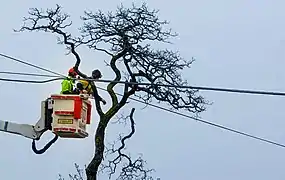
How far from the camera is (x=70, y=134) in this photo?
8594 millimetres

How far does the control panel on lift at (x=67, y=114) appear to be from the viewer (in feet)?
27.9

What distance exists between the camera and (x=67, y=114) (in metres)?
8.50

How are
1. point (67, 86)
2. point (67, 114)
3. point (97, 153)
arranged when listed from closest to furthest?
point (67, 114), point (67, 86), point (97, 153)

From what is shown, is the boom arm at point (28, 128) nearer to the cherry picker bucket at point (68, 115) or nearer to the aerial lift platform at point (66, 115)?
the aerial lift platform at point (66, 115)

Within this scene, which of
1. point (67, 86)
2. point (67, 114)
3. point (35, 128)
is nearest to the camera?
point (67, 114)

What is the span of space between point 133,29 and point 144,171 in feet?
11.1

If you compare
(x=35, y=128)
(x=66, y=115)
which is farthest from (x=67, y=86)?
(x=66, y=115)

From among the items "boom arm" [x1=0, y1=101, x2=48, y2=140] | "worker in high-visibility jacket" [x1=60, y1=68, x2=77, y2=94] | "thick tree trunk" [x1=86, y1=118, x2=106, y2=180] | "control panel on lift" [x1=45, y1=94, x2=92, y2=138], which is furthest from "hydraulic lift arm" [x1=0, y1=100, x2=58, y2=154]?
"thick tree trunk" [x1=86, y1=118, x2=106, y2=180]

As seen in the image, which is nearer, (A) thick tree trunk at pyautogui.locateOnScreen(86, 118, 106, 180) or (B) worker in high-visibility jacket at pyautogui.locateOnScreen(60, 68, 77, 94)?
(B) worker in high-visibility jacket at pyautogui.locateOnScreen(60, 68, 77, 94)

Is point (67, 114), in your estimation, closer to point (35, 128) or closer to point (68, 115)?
point (68, 115)

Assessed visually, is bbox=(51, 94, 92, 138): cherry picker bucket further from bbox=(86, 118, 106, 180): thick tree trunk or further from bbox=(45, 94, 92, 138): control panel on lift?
bbox=(86, 118, 106, 180): thick tree trunk

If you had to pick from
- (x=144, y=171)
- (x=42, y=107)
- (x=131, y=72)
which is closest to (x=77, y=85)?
(x=42, y=107)

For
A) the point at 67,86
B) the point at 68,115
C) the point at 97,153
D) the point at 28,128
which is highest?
the point at 97,153

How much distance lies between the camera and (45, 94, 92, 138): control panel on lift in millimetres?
8500
